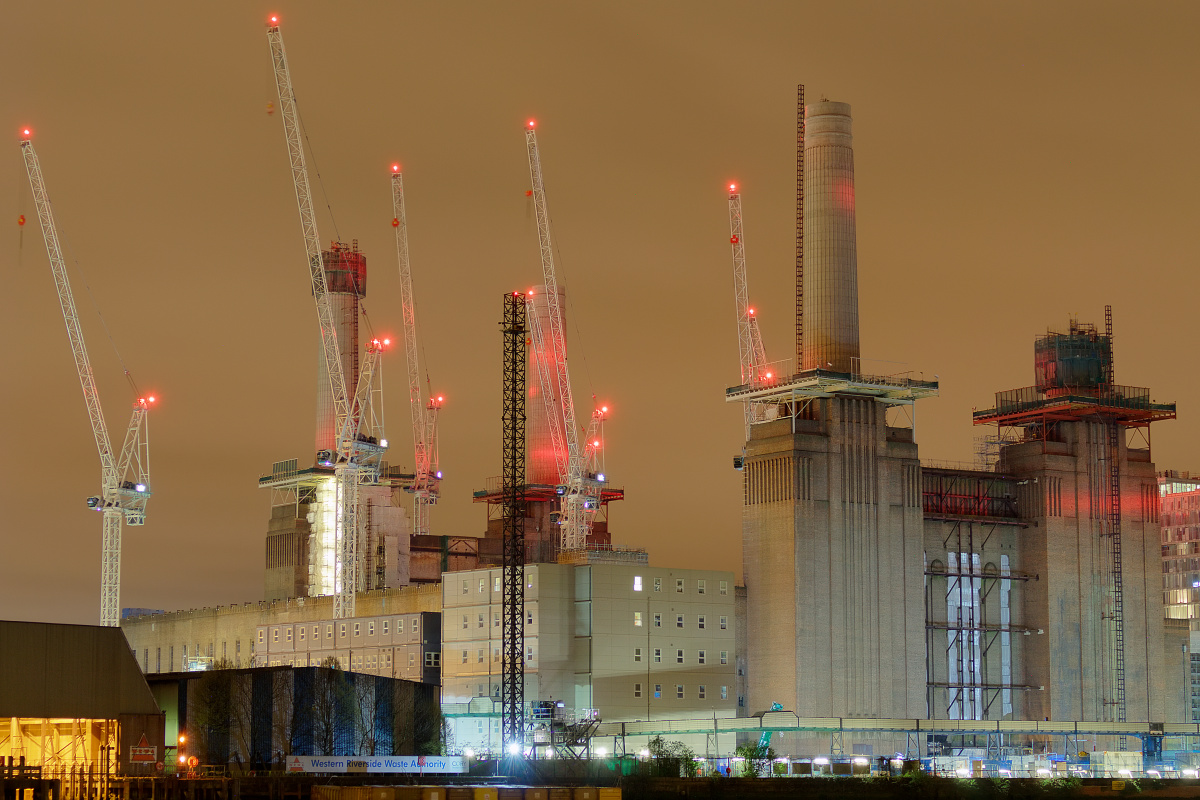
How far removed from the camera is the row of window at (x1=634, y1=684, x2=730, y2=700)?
176 metres

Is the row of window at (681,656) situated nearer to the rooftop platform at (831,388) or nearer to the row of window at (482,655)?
the row of window at (482,655)

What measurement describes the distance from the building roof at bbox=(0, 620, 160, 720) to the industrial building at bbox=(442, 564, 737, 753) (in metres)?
53.2

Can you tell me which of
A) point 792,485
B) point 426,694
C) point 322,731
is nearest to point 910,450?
point 792,485

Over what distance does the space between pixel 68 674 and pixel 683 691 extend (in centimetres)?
7355

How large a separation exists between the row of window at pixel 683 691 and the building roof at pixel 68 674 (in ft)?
208

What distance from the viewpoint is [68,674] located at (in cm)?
11944

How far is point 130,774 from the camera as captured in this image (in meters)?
122

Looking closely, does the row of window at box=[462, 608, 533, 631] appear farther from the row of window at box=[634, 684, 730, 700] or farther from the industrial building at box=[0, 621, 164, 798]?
the industrial building at box=[0, 621, 164, 798]

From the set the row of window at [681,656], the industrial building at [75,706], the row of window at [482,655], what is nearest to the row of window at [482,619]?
the row of window at [482,655]

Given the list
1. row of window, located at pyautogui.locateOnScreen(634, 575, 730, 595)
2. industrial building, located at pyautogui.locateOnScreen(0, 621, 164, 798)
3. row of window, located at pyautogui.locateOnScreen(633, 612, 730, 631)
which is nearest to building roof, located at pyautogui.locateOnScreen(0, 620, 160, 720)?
industrial building, located at pyautogui.locateOnScreen(0, 621, 164, 798)

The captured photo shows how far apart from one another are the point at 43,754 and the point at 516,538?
48.4 m

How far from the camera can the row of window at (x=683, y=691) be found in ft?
578

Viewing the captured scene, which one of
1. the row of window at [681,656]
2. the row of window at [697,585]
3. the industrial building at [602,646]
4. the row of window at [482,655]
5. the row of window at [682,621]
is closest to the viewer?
the industrial building at [602,646]

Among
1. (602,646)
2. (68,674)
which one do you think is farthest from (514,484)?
(68,674)
